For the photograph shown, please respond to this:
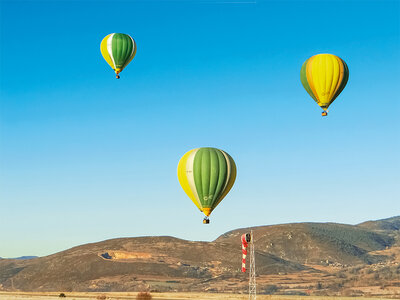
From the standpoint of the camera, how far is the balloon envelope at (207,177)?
60.9 metres

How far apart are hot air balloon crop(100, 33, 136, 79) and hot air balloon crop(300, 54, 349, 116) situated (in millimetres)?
24971

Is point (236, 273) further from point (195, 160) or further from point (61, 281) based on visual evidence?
point (195, 160)

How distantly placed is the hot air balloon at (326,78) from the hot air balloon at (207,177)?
53.0 ft

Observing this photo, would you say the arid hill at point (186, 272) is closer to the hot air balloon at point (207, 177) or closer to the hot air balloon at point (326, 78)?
the hot air balloon at point (326, 78)

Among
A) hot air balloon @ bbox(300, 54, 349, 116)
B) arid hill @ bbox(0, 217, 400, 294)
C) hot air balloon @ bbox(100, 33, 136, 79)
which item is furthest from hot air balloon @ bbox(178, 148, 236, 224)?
arid hill @ bbox(0, 217, 400, 294)

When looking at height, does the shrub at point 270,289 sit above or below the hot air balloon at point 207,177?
below

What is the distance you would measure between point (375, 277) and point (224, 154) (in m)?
79.9

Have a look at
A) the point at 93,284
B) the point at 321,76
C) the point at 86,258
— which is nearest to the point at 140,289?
the point at 93,284

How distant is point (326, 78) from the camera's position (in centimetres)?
7262

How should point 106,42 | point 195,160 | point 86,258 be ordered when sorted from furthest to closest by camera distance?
point 86,258
point 106,42
point 195,160

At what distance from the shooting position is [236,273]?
153m

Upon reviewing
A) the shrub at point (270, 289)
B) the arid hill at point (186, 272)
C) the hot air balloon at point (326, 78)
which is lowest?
the shrub at point (270, 289)

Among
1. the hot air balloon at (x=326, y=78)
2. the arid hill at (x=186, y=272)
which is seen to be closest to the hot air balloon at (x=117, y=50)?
the hot air balloon at (x=326, y=78)

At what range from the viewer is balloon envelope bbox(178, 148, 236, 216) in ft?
200
